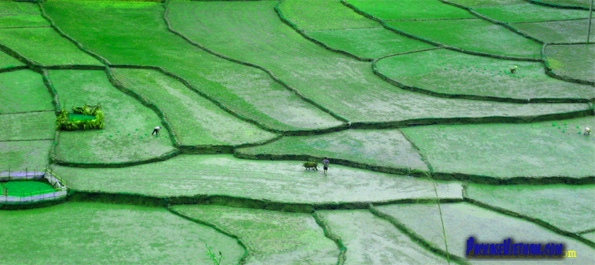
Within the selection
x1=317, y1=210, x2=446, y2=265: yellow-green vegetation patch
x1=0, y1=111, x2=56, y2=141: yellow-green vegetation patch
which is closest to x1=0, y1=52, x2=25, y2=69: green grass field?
x1=0, y1=111, x2=56, y2=141: yellow-green vegetation patch

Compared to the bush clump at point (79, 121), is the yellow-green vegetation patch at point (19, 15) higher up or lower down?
higher up

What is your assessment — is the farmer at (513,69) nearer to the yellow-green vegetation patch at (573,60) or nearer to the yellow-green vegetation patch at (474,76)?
the yellow-green vegetation patch at (474,76)

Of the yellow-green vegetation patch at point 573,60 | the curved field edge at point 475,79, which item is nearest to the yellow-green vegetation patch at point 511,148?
the curved field edge at point 475,79

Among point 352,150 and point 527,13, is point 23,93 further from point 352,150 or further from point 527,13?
point 527,13

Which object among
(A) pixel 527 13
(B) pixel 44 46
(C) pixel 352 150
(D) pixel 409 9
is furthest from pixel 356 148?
(A) pixel 527 13

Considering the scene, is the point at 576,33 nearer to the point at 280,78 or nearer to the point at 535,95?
the point at 535,95

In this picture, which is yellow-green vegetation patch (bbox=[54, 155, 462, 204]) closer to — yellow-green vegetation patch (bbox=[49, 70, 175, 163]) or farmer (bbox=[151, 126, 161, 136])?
yellow-green vegetation patch (bbox=[49, 70, 175, 163])
